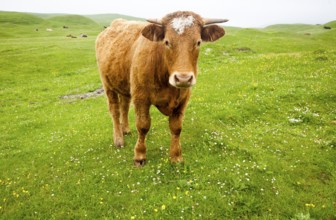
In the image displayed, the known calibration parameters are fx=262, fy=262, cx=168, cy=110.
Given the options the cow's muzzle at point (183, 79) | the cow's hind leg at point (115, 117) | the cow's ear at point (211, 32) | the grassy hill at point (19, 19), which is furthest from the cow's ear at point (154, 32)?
the grassy hill at point (19, 19)

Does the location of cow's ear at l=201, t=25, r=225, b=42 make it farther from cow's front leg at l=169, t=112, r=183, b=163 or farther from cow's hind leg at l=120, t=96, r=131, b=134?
cow's hind leg at l=120, t=96, r=131, b=134

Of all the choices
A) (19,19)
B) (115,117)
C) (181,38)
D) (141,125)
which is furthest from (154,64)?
(19,19)

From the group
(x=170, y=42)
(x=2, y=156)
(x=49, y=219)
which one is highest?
(x=170, y=42)

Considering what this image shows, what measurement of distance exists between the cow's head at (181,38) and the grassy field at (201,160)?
3.24 m

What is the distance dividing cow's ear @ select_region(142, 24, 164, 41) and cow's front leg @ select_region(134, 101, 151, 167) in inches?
81.8

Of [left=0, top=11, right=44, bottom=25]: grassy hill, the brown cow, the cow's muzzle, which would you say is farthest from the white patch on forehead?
[left=0, top=11, right=44, bottom=25]: grassy hill

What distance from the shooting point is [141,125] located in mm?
8594

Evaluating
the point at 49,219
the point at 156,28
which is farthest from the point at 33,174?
the point at 156,28

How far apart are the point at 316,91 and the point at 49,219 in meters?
14.2

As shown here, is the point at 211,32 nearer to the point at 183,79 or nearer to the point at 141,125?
the point at 183,79

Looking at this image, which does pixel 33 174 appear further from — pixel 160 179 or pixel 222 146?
pixel 222 146

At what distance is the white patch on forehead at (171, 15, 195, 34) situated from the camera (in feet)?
21.5

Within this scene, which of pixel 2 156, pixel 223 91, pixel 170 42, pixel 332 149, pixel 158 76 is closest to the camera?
pixel 170 42

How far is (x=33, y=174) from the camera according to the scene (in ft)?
30.8
